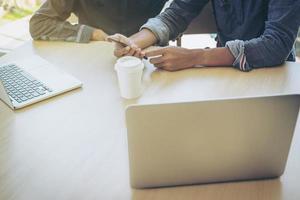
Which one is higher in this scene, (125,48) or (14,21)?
(125,48)

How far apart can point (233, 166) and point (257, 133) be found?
0.10 m

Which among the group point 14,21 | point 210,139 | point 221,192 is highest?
point 210,139

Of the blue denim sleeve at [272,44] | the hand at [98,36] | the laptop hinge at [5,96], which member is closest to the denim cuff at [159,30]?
the hand at [98,36]

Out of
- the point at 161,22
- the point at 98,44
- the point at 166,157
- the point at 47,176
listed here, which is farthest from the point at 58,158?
the point at 161,22

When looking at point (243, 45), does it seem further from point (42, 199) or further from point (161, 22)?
point (42, 199)

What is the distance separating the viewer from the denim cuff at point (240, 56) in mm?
1213

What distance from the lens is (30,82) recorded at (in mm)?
1184

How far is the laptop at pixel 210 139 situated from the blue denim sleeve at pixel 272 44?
53cm

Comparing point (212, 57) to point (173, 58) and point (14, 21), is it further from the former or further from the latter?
point (14, 21)

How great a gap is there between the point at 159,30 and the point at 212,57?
334 millimetres

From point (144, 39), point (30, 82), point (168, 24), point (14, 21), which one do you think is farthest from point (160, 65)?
point (14, 21)

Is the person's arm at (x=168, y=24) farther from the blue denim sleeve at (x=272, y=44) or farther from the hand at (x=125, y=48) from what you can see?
the blue denim sleeve at (x=272, y=44)

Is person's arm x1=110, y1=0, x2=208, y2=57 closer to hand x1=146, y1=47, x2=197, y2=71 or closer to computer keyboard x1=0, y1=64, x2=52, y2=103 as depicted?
hand x1=146, y1=47, x2=197, y2=71

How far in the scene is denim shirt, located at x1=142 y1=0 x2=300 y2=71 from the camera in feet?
3.94
